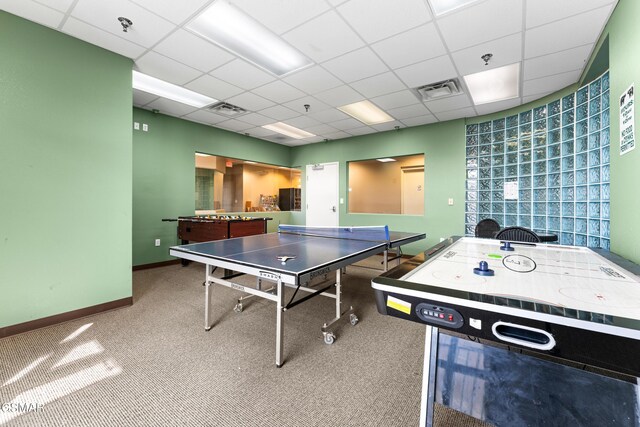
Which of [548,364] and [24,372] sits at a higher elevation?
[548,364]

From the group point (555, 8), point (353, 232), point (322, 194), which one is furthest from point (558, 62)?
point (322, 194)

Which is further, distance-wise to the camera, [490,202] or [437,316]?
[490,202]

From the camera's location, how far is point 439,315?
2.97 feet

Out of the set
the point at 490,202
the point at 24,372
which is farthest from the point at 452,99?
the point at 24,372

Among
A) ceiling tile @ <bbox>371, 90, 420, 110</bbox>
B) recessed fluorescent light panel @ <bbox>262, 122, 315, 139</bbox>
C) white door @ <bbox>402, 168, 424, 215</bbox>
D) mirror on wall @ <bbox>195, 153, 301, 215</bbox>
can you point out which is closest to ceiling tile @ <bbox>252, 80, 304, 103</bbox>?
ceiling tile @ <bbox>371, 90, 420, 110</bbox>

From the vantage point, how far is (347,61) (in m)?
2.94

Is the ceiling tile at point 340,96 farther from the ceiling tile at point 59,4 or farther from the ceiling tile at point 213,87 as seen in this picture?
the ceiling tile at point 59,4

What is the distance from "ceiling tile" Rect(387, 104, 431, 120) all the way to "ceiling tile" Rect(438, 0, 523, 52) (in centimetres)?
169

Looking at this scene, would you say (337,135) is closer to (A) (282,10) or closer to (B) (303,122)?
(B) (303,122)

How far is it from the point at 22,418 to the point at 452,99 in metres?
5.22

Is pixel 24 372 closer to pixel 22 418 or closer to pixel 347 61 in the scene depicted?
pixel 22 418

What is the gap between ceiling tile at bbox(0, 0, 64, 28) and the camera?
212 centimetres

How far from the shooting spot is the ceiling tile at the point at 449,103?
154 inches

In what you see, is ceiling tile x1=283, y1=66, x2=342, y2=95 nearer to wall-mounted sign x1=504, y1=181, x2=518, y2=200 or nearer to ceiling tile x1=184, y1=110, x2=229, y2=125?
ceiling tile x1=184, y1=110, x2=229, y2=125
